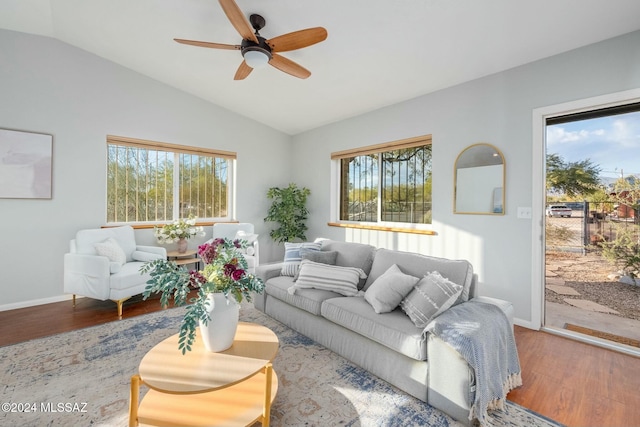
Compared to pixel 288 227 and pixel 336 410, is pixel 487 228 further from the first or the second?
pixel 288 227

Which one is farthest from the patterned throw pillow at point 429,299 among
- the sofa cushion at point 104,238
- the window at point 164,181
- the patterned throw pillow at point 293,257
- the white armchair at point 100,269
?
the window at point 164,181

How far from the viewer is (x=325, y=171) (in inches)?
206

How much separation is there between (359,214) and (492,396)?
3.38 metres

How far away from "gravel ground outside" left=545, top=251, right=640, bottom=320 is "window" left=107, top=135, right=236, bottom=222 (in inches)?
185

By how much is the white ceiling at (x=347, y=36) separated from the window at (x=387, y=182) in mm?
701

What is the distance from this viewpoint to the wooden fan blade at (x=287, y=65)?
8.68 feet

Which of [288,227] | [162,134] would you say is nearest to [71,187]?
[162,134]

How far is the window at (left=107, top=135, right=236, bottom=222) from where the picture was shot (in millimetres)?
4191

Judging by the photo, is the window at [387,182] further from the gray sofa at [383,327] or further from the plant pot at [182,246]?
the plant pot at [182,246]

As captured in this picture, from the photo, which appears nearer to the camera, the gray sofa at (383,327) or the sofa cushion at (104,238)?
the gray sofa at (383,327)

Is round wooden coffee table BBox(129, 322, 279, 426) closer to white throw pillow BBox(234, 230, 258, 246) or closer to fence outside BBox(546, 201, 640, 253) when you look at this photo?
white throw pillow BBox(234, 230, 258, 246)

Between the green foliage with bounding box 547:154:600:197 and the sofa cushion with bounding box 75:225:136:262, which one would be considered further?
the sofa cushion with bounding box 75:225:136:262

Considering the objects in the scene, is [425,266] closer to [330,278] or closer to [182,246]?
[330,278]

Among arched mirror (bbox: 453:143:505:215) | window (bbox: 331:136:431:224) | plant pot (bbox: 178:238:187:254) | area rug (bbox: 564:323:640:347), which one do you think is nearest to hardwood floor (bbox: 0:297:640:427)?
area rug (bbox: 564:323:640:347)
